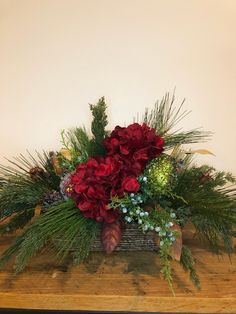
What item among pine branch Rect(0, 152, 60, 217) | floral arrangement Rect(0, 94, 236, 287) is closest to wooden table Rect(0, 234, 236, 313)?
floral arrangement Rect(0, 94, 236, 287)

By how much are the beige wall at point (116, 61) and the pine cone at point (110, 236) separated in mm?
443

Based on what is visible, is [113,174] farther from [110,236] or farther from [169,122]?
[169,122]

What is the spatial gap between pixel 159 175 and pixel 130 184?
0.07m

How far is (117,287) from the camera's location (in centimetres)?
62

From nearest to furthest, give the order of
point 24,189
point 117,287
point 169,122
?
point 117,287 → point 24,189 → point 169,122

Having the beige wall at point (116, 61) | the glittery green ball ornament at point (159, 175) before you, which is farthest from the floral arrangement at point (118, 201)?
the beige wall at point (116, 61)

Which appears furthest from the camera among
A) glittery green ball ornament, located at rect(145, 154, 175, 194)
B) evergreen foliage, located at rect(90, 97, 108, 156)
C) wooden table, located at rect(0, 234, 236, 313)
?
evergreen foliage, located at rect(90, 97, 108, 156)

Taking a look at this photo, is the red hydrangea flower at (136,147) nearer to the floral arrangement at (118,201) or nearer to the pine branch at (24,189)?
the floral arrangement at (118,201)

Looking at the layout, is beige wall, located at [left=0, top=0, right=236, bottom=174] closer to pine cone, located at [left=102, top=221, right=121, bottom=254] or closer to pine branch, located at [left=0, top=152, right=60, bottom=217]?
pine branch, located at [left=0, top=152, right=60, bottom=217]

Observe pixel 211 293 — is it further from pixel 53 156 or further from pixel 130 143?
pixel 53 156

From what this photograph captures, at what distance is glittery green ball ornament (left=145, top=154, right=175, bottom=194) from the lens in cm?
68

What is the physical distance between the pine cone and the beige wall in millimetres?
443

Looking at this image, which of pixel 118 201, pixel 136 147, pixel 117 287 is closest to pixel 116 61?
pixel 136 147

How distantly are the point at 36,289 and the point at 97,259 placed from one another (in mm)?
163
